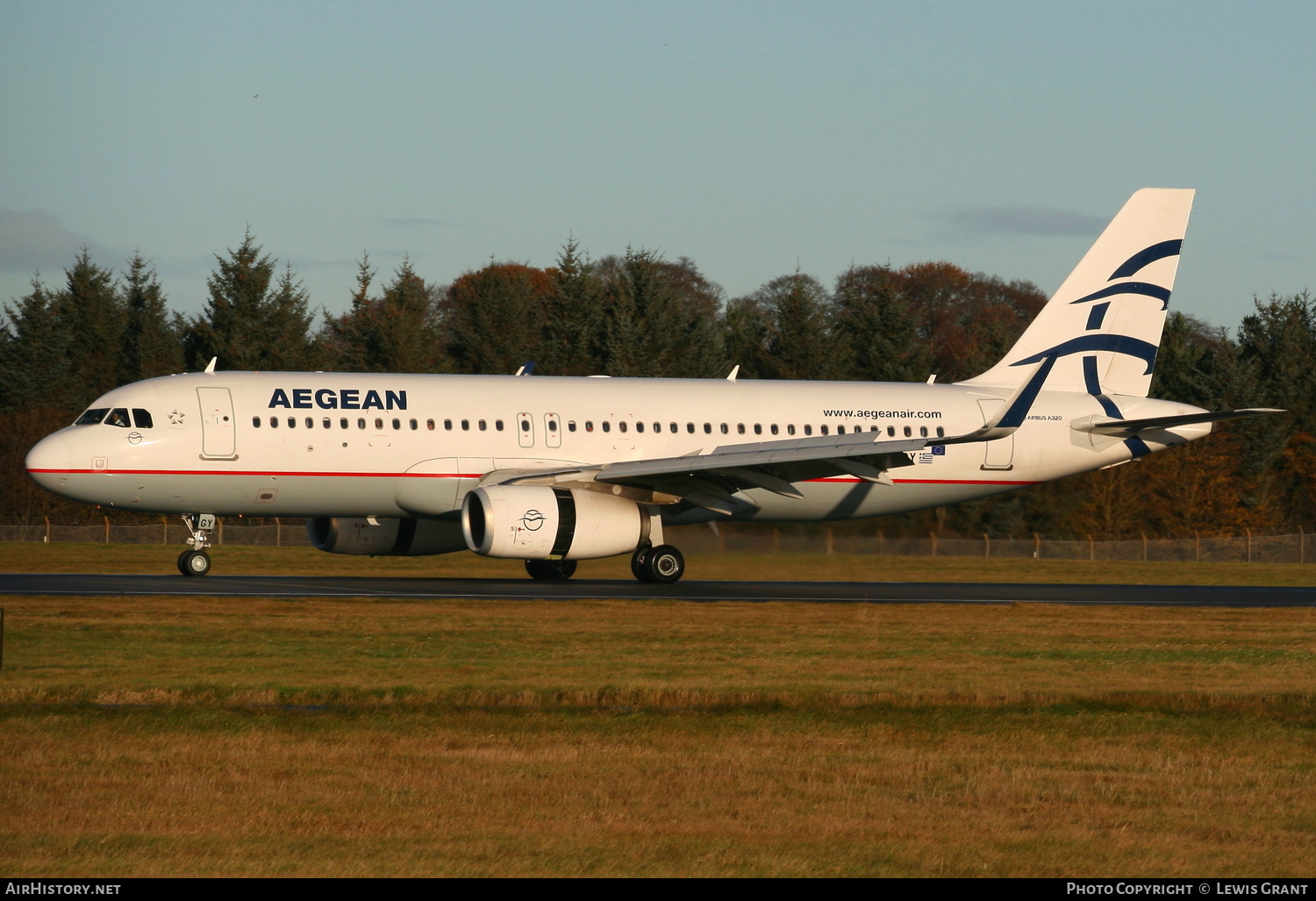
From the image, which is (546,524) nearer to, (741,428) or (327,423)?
(327,423)

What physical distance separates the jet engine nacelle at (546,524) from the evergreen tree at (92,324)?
46.7 metres

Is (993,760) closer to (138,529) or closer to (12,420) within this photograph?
(138,529)

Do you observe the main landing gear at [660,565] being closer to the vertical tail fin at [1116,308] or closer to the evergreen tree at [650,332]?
the vertical tail fin at [1116,308]

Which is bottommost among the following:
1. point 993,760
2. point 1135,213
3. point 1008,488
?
point 993,760

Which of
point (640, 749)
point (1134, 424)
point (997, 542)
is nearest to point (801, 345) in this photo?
point (997, 542)

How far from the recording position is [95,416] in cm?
2852

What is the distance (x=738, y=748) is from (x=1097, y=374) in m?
25.8

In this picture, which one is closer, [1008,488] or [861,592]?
[861,592]

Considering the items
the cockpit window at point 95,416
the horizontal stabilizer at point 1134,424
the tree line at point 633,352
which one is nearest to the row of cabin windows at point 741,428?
the horizontal stabilizer at point 1134,424

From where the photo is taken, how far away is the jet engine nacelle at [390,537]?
1207 inches

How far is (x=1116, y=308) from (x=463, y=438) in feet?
51.1


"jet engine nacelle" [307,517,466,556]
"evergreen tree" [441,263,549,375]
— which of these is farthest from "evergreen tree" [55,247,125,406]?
"jet engine nacelle" [307,517,466,556]

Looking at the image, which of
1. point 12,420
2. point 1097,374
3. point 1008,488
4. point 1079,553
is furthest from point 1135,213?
point 12,420

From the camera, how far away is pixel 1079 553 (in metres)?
51.1
